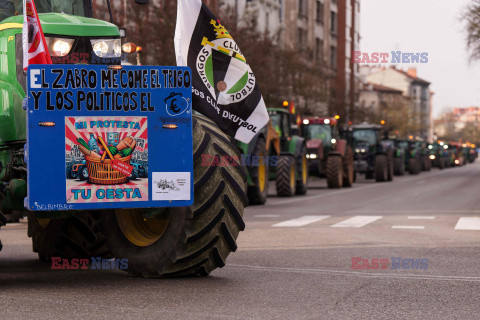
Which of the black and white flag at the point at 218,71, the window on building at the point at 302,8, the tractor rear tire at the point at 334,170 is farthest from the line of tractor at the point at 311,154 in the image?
the window on building at the point at 302,8

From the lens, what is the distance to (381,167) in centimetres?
4112

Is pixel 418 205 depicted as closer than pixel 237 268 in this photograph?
No

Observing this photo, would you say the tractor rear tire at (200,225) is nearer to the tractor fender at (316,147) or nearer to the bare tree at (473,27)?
the tractor fender at (316,147)

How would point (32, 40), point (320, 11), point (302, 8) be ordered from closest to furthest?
point (32, 40), point (302, 8), point (320, 11)

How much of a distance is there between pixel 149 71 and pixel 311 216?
1148cm

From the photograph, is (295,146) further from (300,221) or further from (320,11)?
(320,11)

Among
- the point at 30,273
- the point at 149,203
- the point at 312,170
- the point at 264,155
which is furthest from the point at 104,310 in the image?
the point at 312,170

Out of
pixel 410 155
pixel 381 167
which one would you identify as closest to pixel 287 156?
pixel 381 167

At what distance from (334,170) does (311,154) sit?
3.19 ft

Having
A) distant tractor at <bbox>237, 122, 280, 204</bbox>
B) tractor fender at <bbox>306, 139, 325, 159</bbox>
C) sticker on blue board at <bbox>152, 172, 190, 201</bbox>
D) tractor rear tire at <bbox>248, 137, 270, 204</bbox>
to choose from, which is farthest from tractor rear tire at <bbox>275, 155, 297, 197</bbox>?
sticker on blue board at <bbox>152, 172, 190, 201</bbox>

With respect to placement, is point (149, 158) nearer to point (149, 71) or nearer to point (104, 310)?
point (149, 71)

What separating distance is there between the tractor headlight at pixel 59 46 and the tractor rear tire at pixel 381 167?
33474mm

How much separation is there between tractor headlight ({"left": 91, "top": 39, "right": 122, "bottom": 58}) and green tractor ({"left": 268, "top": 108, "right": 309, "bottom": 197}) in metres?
16.9

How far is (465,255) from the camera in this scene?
35.3 feet
